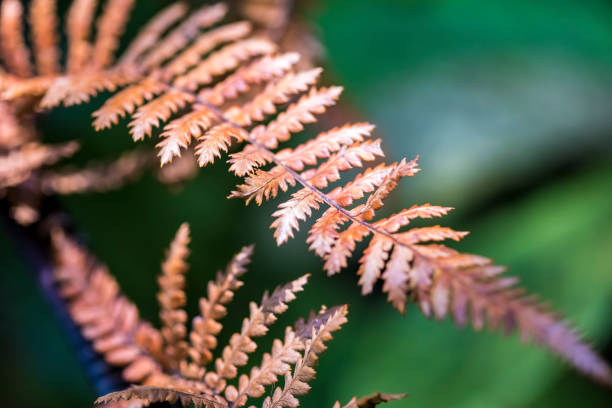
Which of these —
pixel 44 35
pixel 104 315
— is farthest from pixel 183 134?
pixel 44 35

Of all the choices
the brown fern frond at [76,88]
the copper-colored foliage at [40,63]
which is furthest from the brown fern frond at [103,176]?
the brown fern frond at [76,88]

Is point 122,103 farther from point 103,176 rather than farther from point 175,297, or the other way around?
point 103,176

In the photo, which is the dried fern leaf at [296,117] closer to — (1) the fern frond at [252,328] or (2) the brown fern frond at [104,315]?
(1) the fern frond at [252,328]

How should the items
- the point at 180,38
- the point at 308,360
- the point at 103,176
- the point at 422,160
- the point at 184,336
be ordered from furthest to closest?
the point at 422,160
the point at 103,176
the point at 180,38
the point at 184,336
the point at 308,360

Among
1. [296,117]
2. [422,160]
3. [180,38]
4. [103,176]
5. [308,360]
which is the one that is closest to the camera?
[308,360]

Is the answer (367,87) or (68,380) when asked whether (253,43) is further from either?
(68,380)

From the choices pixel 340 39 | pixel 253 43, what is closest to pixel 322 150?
pixel 253 43
